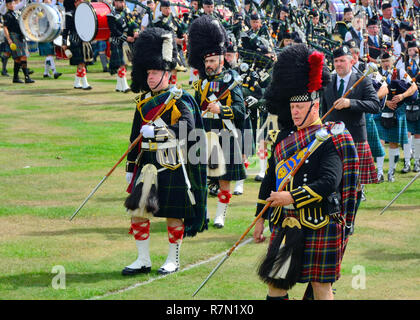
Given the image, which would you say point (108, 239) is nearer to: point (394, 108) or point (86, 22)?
point (394, 108)

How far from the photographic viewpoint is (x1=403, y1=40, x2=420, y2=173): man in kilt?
1226 cm

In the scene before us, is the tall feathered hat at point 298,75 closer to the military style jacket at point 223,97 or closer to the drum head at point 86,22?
the military style jacket at point 223,97

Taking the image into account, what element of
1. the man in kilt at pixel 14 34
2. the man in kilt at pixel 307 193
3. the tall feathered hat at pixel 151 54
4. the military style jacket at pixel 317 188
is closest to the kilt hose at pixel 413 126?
the tall feathered hat at pixel 151 54

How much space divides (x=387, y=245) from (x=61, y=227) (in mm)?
3594

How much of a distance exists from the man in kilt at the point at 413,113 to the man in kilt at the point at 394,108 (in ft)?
0.56

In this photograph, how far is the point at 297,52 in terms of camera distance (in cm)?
532

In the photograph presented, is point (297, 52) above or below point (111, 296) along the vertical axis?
above

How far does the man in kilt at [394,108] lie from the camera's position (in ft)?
38.4

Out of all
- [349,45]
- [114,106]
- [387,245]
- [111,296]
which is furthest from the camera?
[114,106]

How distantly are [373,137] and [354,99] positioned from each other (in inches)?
79.7

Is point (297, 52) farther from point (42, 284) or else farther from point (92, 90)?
point (92, 90)

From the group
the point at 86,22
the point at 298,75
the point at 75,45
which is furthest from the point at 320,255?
the point at 75,45

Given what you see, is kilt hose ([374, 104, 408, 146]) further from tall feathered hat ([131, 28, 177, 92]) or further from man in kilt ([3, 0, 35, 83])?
man in kilt ([3, 0, 35, 83])
